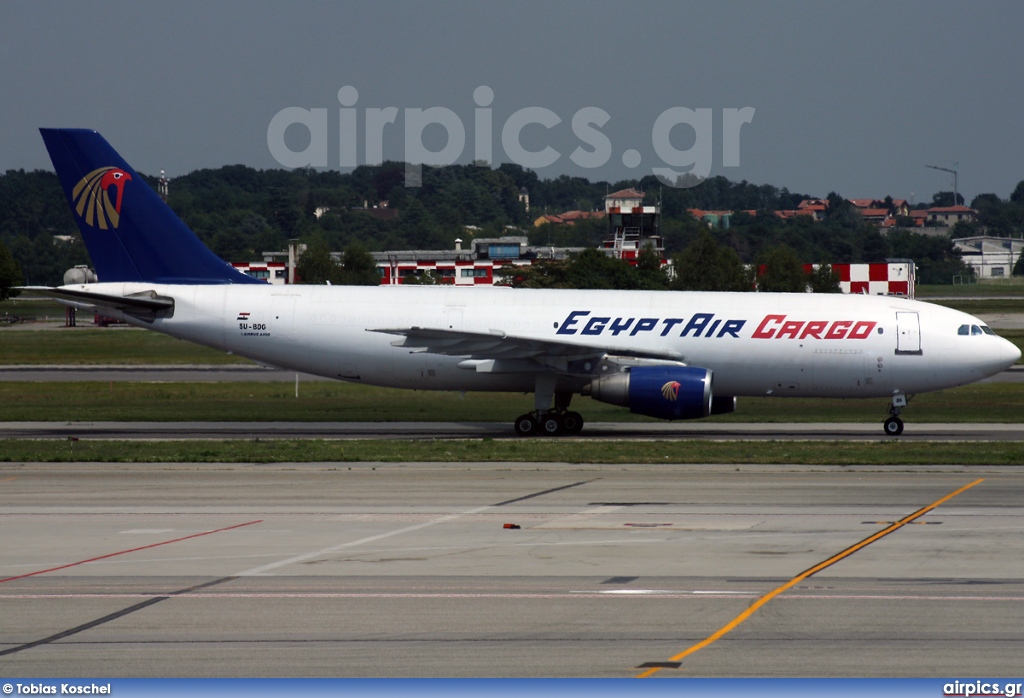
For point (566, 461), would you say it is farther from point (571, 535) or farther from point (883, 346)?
point (883, 346)

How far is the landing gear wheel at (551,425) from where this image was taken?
30.5 meters

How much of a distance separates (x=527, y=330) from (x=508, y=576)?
17.2 m

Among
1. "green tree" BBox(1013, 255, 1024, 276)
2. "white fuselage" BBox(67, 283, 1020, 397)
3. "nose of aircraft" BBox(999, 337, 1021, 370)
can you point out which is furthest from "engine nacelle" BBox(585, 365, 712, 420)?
"green tree" BBox(1013, 255, 1024, 276)

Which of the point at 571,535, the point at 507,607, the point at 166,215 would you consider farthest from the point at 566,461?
the point at 166,215

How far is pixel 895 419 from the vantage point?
30234 mm

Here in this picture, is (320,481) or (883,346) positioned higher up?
(883,346)

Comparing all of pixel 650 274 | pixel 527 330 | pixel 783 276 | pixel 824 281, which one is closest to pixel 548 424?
pixel 527 330

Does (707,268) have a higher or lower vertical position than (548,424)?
higher

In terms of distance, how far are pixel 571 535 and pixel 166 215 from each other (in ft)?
65.1

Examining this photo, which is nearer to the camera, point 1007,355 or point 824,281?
point 1007,355

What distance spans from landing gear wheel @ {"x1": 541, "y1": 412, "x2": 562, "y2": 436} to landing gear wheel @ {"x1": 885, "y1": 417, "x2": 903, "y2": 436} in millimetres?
8672

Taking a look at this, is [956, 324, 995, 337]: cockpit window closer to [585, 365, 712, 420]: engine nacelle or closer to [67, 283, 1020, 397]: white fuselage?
[67, 283, 1020, 397]: white fuselage

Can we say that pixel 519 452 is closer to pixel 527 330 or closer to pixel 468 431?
pixel 527 330

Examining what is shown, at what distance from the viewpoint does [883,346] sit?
29.8m
